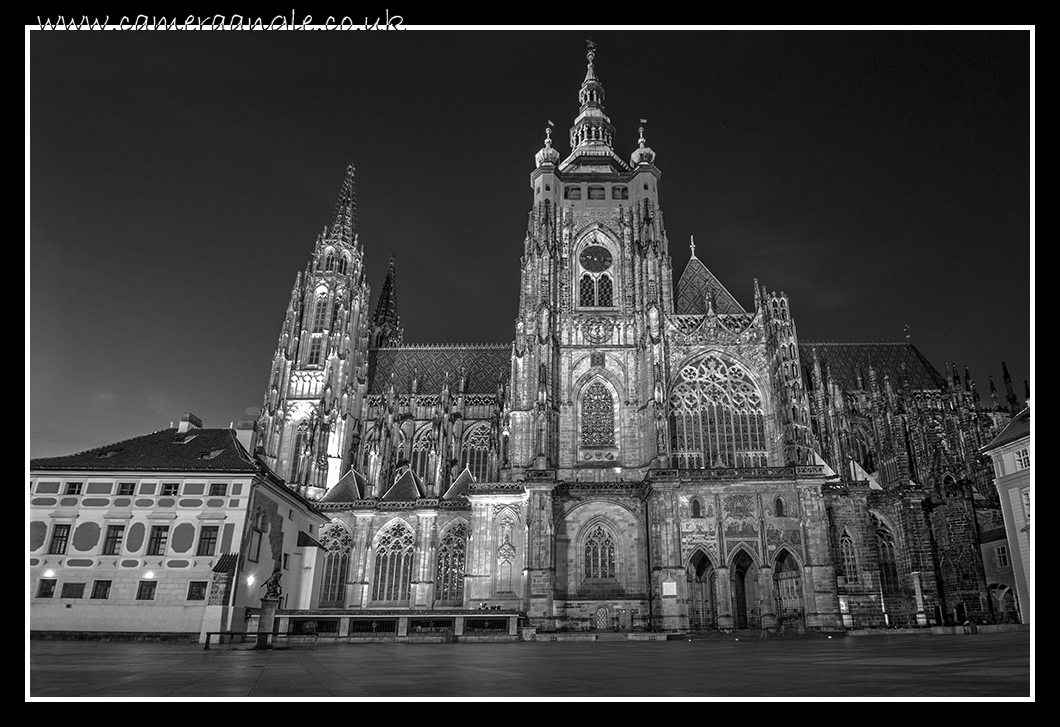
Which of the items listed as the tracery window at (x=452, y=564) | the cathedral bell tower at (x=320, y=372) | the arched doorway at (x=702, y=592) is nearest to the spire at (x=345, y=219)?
the cathedral bell tower at (x=320, y=372)

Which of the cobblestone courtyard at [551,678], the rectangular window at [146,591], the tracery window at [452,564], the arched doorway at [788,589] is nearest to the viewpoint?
the cobblestone courtyard at [551,678]

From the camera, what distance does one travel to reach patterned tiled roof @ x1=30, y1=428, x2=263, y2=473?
29.9 m

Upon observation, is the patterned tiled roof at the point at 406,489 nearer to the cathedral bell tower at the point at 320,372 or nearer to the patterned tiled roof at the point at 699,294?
the cathedral bell tower at the point at 320,372

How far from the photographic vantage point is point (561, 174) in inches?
2132

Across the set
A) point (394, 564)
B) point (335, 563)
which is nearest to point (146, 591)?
point (335, 563)

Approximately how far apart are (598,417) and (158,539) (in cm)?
2685

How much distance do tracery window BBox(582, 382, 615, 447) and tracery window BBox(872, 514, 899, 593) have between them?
17715 millimetres

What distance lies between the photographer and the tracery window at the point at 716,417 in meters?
44.4

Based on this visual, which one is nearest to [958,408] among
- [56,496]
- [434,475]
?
[434,475]

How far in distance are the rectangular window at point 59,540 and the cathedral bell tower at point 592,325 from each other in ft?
77.4

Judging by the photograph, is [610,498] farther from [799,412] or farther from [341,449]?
[341,449]

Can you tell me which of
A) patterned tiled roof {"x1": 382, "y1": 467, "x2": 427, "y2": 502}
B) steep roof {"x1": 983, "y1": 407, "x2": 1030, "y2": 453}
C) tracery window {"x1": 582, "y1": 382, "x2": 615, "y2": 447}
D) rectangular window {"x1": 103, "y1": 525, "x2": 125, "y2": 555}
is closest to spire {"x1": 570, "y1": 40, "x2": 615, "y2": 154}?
tracery window {"x1": 582, "y1": 382, "x2": 615, "y2": 447}
